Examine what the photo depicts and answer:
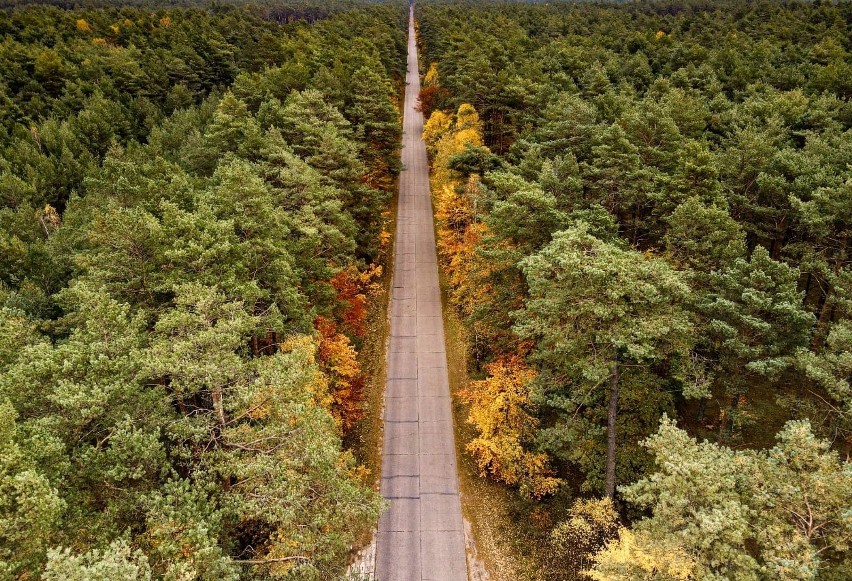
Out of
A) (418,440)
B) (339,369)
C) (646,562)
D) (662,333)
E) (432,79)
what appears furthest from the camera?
(432,79)

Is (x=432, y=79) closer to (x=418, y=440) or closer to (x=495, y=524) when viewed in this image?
(x=418, y=440)

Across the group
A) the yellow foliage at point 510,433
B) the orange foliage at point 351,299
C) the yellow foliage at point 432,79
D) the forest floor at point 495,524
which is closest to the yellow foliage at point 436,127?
the yellow foliage at point 432,79

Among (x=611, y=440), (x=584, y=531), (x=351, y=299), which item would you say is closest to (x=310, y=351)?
(x=351, y=299)

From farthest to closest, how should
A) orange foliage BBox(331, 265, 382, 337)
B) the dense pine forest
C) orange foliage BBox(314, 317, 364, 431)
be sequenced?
orange foliage BBox(331, 265, 382, 337), orange foliage BBox(314, 317, 364, 431), the dense pine forest

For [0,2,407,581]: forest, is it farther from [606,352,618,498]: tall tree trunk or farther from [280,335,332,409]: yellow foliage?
[606,352,618,498]: tall tree trunk

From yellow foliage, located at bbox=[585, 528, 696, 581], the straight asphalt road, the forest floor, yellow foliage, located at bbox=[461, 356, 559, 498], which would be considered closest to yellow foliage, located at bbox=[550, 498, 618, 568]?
the forest floor

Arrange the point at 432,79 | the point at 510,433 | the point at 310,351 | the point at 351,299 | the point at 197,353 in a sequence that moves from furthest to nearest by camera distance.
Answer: the point at 432,79 < the point at 351,299 < the point at 510,433 < the point at 310,351 < the point at 197,353

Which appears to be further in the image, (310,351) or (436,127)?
(436,127)
